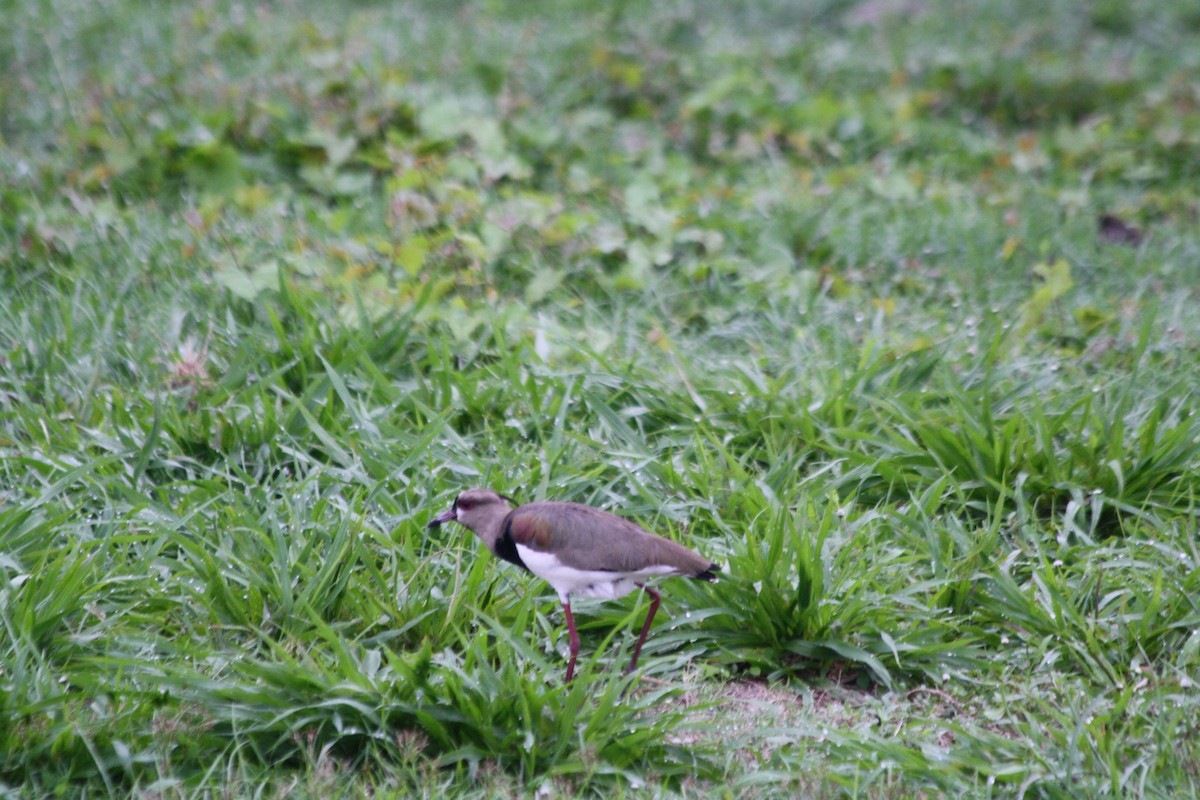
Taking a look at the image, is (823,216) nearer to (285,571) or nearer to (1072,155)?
(1072,155)

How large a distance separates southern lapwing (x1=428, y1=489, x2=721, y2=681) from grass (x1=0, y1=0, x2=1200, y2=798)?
20 cm

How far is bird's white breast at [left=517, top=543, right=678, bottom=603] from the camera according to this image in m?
2.70

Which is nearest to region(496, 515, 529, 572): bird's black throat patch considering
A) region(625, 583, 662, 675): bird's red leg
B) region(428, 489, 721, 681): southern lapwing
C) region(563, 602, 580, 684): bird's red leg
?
region(428, 489, 721, 681): southern lapwing

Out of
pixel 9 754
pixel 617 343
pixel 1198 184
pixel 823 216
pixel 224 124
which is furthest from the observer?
pixel 1198 184

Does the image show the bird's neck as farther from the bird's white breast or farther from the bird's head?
the bird's white breast

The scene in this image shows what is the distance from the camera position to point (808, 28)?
7.75 metres

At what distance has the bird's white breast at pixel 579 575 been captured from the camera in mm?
2695

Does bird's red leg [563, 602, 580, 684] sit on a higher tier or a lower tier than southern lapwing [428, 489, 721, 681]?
lower

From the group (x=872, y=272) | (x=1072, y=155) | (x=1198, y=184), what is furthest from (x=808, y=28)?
(x=872, y=272)

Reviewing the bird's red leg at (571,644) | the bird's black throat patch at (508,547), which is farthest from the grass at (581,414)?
the bird's black throat patch at (508,547)

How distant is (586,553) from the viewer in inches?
106

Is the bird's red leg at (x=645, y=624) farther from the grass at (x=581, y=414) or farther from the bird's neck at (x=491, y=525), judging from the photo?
the bird's neck at (x=491, y=525)

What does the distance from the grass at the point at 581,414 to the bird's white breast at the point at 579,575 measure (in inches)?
8.3

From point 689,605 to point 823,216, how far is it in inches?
102
